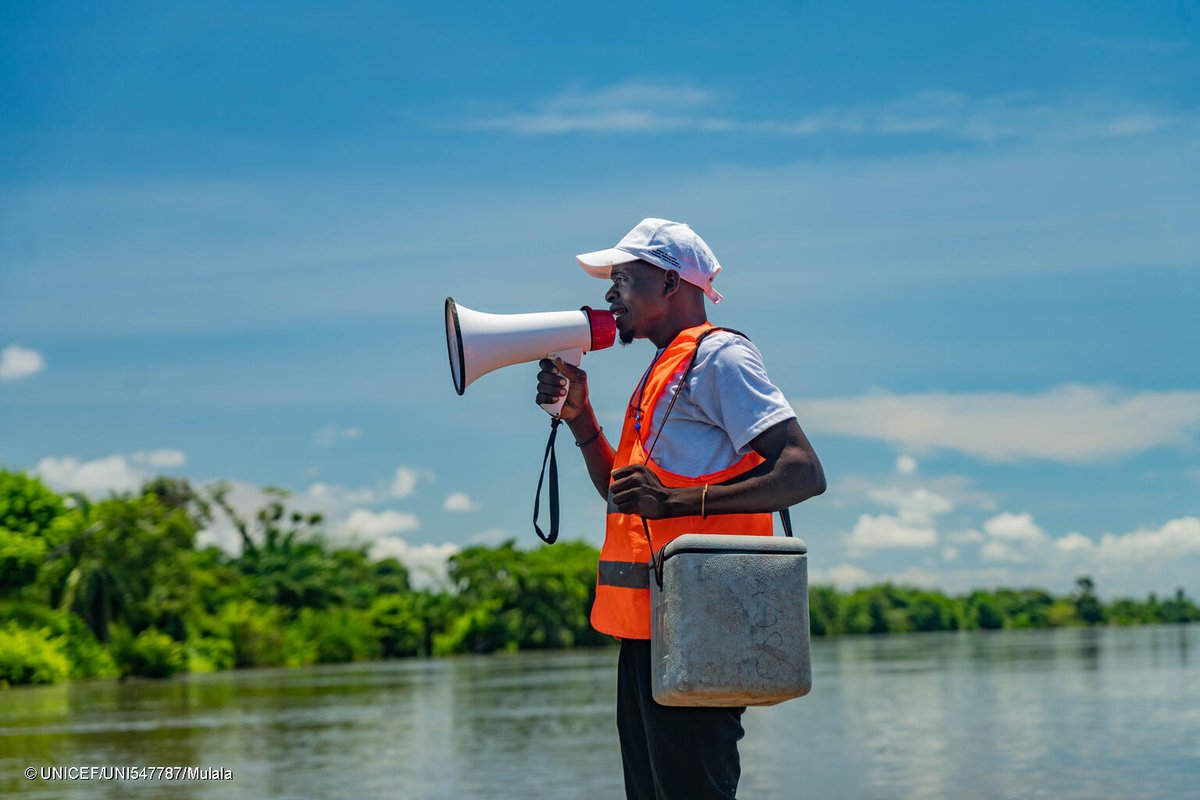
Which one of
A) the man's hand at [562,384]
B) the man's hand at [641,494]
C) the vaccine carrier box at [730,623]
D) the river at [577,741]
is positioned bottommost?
the river at [577,741]

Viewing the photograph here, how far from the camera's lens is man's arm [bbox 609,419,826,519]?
10.2ft

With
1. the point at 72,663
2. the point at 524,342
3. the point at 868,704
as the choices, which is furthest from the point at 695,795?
the point at 72,663

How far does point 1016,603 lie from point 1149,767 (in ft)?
426

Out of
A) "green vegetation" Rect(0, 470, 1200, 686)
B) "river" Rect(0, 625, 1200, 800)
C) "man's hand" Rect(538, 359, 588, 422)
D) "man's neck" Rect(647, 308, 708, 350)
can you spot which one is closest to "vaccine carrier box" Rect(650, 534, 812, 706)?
"man's neck" Rect(647, 308, 708, 350)

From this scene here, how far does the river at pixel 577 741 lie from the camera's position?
36.3 feet

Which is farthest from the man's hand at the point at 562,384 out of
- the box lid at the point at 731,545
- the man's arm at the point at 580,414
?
the box lid at the point at 731,545

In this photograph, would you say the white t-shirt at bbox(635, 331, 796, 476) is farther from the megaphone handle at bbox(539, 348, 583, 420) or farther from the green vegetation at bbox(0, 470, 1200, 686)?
the green vegetation at bbox(0, 470, 1200, 686)

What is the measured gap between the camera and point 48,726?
18094 millimetres

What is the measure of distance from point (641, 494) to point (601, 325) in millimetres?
602

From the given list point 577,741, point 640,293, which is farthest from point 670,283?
point 577,741

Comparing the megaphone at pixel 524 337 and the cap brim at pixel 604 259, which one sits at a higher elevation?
the cap brim at pixel 604 259

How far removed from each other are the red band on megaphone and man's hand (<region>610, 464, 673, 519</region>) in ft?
1.68

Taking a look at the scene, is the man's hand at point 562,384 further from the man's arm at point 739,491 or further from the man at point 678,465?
the man's arm at point 739,491

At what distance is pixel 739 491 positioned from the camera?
3121 millimetres
